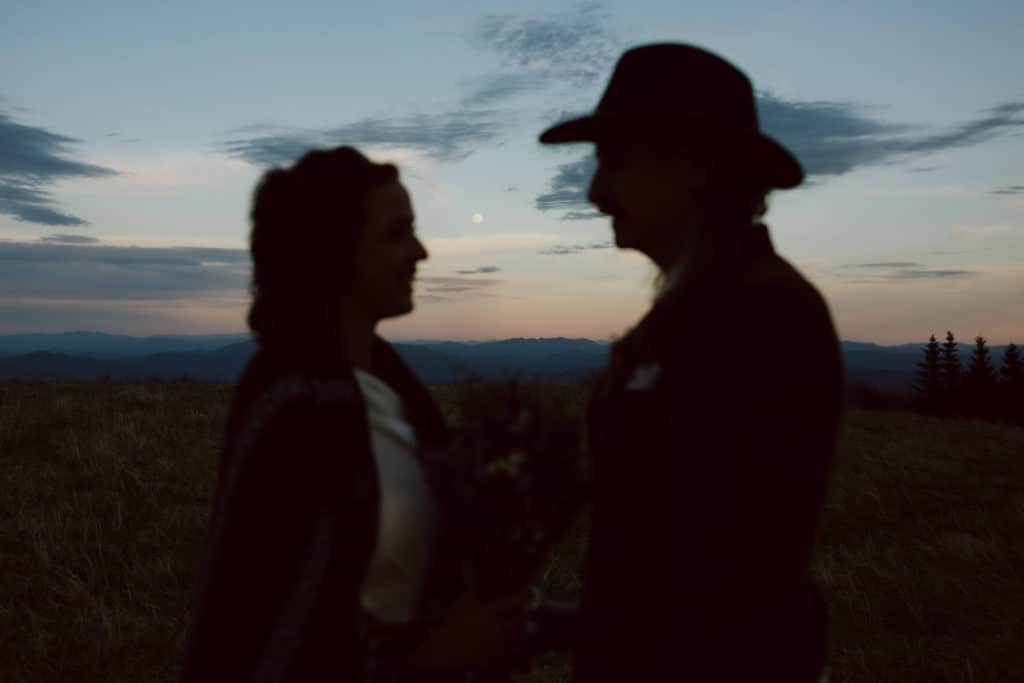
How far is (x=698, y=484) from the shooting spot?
1.85m

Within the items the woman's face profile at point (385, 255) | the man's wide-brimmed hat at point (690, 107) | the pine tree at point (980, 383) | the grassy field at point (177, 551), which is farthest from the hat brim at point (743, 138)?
the pine tree at point (980, 383)

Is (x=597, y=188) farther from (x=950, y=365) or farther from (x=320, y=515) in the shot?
(x=950, y=365)

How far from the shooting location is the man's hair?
2436 millimetres

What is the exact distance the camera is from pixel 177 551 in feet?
25.1

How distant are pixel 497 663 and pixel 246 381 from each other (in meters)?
1.07

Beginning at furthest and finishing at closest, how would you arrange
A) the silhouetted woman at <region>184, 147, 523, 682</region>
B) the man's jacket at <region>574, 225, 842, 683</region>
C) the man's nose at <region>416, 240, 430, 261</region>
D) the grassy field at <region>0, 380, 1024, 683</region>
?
the grassy field at <region>0, 380, 1024, 683</region>, the man's nose at <region>416, 240, 430, 261</region>, the silhouetted woman at <region>184, 147, 523, 682</region>, the man's jacket at <region>574, 225, 842, 683</region>

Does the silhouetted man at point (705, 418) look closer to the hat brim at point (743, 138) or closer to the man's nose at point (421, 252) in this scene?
the hat brim at point (743, 138)

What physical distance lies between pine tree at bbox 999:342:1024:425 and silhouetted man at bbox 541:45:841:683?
5532 cm

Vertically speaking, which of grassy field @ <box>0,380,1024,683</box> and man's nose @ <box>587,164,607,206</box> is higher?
man's nose @ <box>587,164,607,206</box>

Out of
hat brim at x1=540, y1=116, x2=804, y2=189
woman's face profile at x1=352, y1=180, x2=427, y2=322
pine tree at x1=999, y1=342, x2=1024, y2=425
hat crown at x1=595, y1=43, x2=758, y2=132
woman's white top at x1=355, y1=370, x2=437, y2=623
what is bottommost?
pine tree at x1=999, y1=342, x2=1024, y2=425

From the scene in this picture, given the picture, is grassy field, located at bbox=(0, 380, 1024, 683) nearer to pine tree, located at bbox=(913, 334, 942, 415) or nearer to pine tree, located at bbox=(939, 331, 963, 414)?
pine tree, located at bbox=(913, 334, 942, 415)

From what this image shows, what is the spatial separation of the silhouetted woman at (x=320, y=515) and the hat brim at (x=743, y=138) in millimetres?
699

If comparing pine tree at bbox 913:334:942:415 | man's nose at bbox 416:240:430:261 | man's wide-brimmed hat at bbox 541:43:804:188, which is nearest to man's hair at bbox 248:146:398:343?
man's nose at bbox 416:240:430:261

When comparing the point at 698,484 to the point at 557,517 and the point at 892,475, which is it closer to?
the point at 557,517
